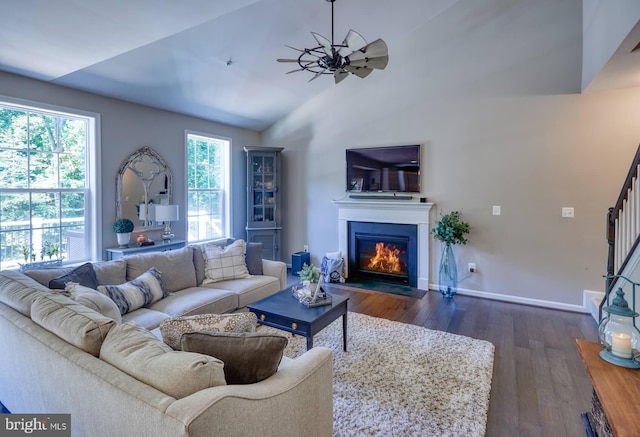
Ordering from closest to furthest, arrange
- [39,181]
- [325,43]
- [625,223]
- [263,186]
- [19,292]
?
1. [19,292]
2. [325,43]
3. [625,223]
4. [39,181]
5. [263,186]

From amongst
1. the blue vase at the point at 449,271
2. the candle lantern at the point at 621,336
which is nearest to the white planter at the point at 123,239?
the blue vase at the point at 449,271

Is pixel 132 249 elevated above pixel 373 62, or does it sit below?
below

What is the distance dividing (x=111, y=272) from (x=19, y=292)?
39.4 inches

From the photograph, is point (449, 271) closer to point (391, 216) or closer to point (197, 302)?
point (391, 216)

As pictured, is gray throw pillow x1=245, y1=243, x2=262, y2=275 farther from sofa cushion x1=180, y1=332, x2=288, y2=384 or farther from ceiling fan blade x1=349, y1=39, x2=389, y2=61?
sofa cushion x1=180, y1=332, x2=288, y2=384

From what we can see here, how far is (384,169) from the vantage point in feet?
17.0

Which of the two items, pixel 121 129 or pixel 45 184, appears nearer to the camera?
pixel 45 184

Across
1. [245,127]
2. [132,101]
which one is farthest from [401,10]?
[132,101]

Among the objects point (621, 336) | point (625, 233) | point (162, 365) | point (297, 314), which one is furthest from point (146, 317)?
point (625, 233)

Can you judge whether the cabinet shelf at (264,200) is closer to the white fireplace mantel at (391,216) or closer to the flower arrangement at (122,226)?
the white fireplace mantel at (391,216)

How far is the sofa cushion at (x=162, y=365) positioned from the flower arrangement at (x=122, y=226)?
3.14 m

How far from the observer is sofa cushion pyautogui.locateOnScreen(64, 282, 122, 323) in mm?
2162

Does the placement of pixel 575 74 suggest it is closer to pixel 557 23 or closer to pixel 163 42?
pixel 557 23

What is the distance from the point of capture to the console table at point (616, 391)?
3.84 ft
